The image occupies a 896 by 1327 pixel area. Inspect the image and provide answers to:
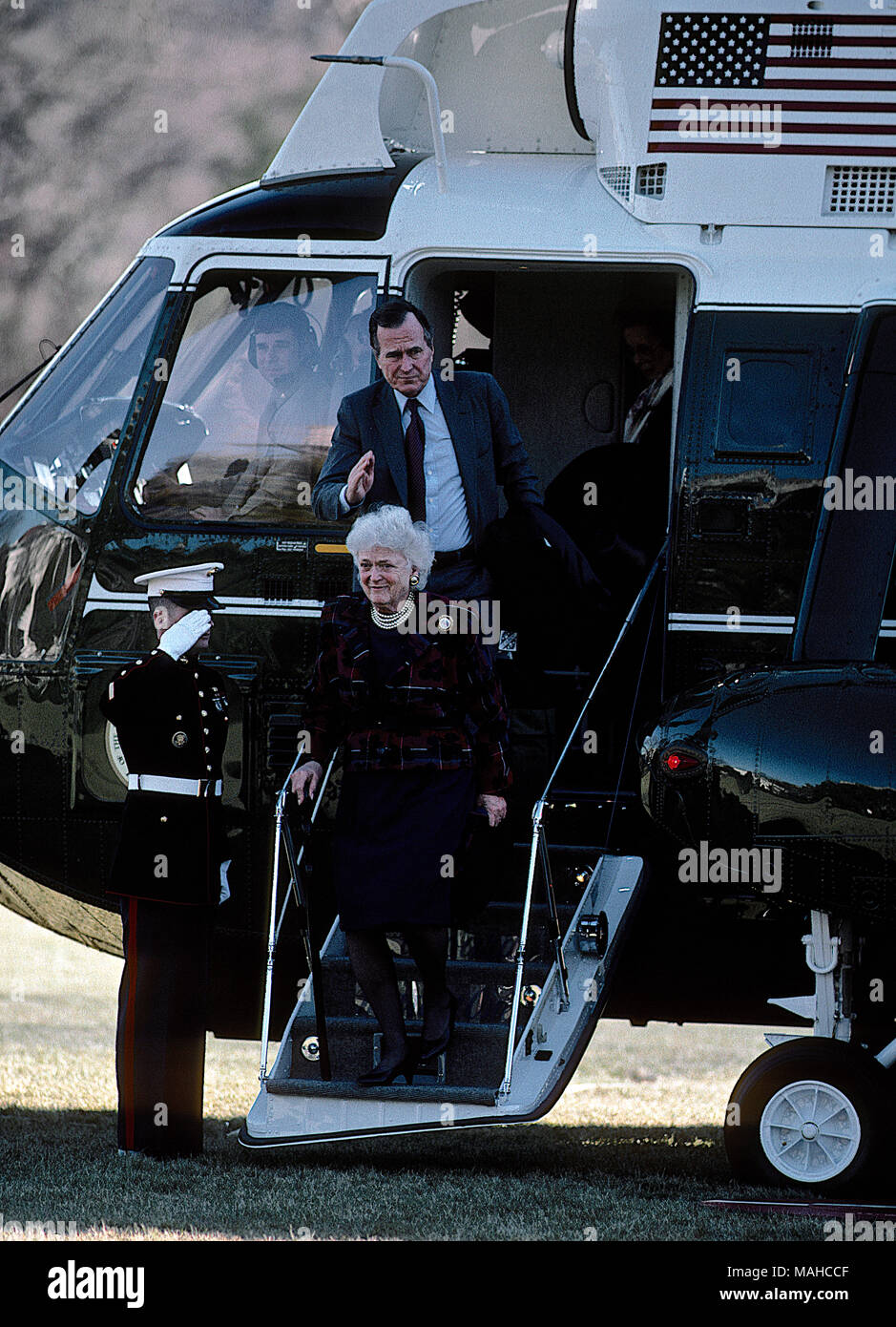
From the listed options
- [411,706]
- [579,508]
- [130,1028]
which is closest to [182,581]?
[411,706]

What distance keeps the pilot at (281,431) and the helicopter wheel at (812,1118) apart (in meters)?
2.45

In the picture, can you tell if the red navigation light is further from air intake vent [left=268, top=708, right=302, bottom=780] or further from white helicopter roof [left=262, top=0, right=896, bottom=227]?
white helicopter roof [left=262, top=0, right=896, bottom=227]

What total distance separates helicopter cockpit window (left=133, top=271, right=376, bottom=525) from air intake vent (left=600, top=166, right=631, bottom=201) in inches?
35.0

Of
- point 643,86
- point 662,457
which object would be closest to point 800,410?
point 662,457

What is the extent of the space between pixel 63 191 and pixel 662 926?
63.0 feet

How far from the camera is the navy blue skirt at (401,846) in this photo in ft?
18.4

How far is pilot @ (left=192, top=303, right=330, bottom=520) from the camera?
21.8 feet

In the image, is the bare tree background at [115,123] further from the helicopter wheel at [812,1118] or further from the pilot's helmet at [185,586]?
the helicopter wheel at [812,1118]

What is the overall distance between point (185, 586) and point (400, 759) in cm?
100

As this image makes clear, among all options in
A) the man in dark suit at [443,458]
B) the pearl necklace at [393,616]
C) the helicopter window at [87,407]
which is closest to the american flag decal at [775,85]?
the man in dark suit at [443,458]

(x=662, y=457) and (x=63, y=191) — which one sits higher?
(x=63, y=191)

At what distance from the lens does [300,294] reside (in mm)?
6723
